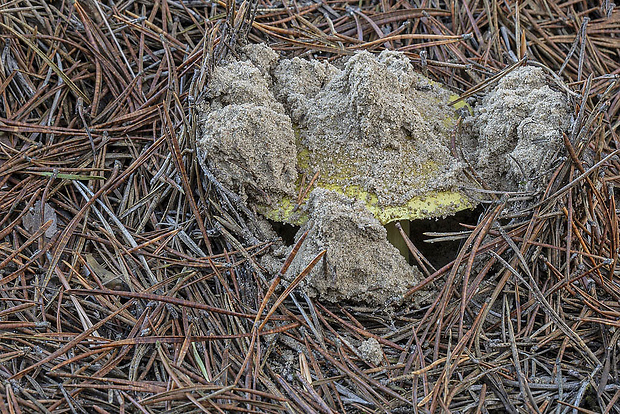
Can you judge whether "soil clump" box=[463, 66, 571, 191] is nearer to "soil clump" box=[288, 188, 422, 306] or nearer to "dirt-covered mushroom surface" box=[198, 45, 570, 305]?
"dirt-covered mushroom surface" box=[198, 45, 570, 305]

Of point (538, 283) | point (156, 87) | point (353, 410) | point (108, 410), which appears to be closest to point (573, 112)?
point (538, 283)

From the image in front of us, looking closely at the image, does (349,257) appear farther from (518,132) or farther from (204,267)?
(518,132)

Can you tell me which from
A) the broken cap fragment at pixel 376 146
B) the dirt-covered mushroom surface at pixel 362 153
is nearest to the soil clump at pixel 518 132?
the dirt-covered mushroom surface at pixel 362 153

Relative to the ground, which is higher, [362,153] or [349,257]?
[362,153]

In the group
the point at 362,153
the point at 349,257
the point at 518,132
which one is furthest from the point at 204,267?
the point at 518,132

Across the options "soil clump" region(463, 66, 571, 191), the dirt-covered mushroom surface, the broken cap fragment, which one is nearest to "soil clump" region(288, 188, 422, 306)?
the dirt-covered mushroom surface

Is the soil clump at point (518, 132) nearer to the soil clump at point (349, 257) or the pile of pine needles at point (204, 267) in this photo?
the pile of pine needles at point (204, 267)
